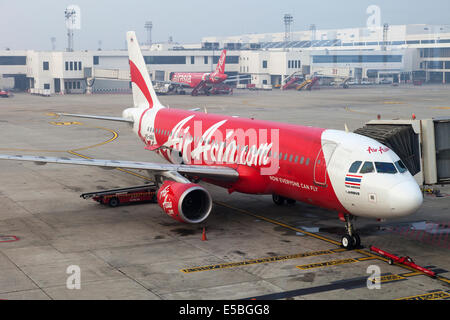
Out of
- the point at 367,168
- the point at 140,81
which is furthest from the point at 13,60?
the point at 367,168

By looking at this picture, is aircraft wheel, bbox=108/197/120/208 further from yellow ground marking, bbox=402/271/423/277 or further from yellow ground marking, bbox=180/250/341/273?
yellow ground marking, bbox=402/271/423/277

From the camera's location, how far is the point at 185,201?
28.4 meters

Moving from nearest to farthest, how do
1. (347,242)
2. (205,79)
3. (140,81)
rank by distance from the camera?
(347,242), (140,81), (205,79)

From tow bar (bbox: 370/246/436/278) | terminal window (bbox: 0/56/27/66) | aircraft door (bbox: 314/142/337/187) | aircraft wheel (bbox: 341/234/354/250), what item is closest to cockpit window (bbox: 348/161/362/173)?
aircraft door (bbox: 314/142/337/187)

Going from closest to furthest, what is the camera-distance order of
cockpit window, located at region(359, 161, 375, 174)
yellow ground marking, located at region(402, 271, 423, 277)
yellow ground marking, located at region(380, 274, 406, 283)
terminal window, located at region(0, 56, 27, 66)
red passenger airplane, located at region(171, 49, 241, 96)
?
yellow ground marking, located at region(380, 274, 406, 283)
yellow ground marking, located at region(402, 271, 423, 277)
cockpit window, located at region(359, 161, 375, 174)
red passenger airplane, located at region(171, 49, 241, 96)
terminal window, located at region(0, 56, 27, 66)

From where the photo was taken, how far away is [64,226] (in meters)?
28.9

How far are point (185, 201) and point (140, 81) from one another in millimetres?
17120

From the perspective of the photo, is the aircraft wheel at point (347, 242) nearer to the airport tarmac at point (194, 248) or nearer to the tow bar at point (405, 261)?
the airport tarmac at point (194, 248)

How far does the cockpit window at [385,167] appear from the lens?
78.0 ft

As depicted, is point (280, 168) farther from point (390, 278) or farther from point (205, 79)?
point (205, 79)

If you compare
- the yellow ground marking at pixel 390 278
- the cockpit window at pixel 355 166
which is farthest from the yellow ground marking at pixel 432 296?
the cockpit window at pixel 355 166

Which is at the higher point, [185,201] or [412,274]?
[185,201]

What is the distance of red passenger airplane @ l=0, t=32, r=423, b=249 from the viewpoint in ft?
77.8

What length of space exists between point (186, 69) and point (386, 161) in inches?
5753
